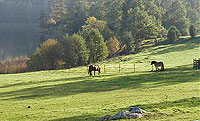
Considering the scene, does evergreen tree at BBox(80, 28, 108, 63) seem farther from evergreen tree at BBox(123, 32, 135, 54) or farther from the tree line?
evergreen tree at BBox(123, 32, 135, 54)

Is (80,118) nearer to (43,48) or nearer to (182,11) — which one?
(43,48)

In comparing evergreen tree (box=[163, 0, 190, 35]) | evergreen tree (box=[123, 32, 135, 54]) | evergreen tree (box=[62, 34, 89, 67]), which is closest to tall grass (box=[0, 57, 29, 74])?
A: evergreen tree (box=[62, 34, 89, 67])

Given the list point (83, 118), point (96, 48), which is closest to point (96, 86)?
point (83, 118)

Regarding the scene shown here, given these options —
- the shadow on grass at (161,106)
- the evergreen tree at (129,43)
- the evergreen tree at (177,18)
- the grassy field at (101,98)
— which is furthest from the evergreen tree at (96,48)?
the shadow on grass at (161,106)

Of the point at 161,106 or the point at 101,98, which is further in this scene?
the point at 101,98

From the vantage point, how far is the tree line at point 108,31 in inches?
2714

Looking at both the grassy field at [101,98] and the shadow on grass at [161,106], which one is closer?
the shadow on grass at [161,106]

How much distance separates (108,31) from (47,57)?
21486mm

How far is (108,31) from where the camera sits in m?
85.8

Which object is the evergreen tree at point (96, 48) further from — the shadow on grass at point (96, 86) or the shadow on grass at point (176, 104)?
the shadow on grass at point (176, 104)

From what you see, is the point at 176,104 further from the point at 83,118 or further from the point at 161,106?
the point at 83,118

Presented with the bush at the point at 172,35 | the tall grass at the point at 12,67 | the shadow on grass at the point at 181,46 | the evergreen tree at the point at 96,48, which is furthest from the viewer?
the bush at the point at 172,35

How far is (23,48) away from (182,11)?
47.3 m

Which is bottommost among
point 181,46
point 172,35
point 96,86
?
point 96,86
